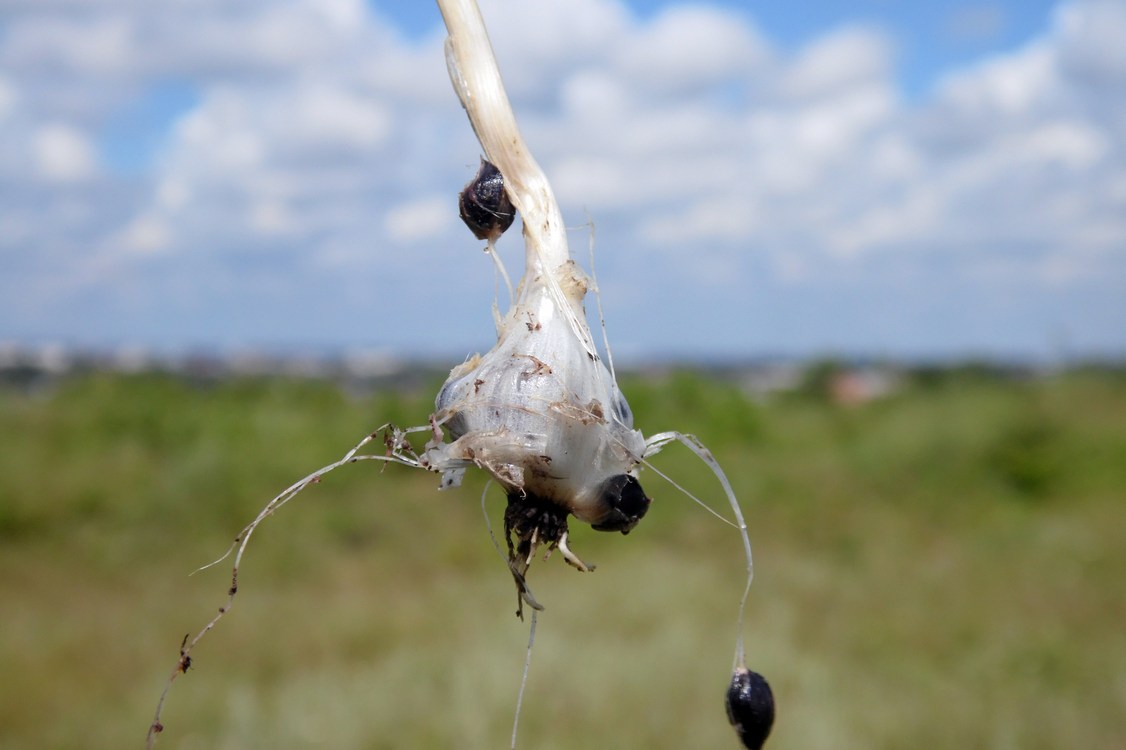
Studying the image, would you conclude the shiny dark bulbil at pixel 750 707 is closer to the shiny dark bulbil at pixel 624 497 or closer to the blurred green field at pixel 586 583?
the shiny dark bulbil at pixel 624 497

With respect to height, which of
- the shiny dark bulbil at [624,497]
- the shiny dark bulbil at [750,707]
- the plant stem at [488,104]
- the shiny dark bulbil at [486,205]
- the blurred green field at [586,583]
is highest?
the plant stem at [488,104]

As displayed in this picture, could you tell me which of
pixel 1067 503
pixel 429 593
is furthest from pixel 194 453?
pixel 1067 503

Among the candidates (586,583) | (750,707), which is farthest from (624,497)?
(586,583)

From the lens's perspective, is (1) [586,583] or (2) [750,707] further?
(1) [586,583]

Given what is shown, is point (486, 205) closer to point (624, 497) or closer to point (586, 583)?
point (624, 497)

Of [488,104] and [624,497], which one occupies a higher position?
[488,104]

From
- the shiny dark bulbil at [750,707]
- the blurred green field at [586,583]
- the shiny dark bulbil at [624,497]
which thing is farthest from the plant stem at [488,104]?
the blurred green field at [586,583]

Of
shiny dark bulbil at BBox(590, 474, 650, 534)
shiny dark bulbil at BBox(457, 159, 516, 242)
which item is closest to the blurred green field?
shiny dark bulbil at BBox(590, 474, 650, 534)

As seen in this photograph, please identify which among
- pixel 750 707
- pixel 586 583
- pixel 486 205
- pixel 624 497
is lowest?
pixel 586 583
